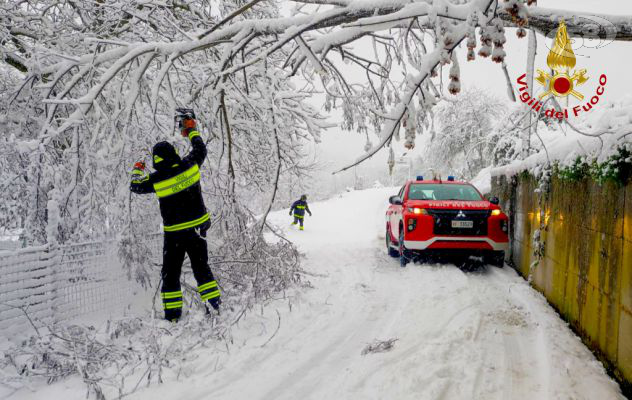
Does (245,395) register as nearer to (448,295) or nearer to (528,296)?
(448,295)

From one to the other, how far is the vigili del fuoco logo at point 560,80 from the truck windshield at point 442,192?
495cm

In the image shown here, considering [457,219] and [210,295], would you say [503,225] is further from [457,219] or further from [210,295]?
[210,295]

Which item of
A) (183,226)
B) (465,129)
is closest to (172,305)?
(183,226)

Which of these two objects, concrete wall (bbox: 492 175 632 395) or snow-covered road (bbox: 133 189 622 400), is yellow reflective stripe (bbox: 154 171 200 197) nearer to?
snow-covered road (bbox: 133 189 622 400)

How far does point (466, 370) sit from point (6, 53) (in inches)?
253

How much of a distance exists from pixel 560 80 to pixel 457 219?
4.21 metres

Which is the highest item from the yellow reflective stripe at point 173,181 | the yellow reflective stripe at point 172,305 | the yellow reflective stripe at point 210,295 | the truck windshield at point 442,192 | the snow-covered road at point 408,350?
the yellow reflective stripe at point 173,181

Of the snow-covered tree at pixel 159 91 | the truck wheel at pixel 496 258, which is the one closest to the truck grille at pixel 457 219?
the truck wheel at pixel 496 258

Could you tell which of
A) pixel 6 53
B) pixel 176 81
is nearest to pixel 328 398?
pixel 176 81

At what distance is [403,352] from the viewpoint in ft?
12.0

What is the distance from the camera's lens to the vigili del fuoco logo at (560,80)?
8.83 feet

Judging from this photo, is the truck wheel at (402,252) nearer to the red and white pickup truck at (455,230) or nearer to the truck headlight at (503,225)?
the red and white pickup truck at (455,230)

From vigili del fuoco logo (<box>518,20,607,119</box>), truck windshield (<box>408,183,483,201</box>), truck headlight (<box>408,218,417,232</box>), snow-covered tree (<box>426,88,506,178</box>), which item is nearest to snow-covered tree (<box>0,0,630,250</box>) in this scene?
vigili del fuoco logo (<box>518,20,607,119</box>)

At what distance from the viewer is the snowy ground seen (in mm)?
3012
